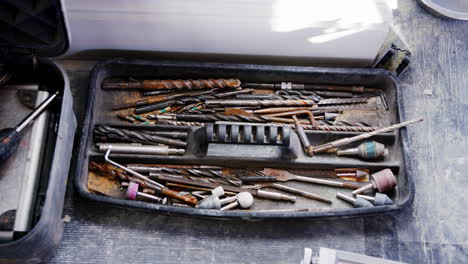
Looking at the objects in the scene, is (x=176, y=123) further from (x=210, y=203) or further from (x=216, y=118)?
(x=210, y=203)

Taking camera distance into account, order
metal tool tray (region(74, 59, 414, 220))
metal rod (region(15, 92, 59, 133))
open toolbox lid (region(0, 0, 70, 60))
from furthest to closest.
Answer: metal tool tray (region(74, 59, 414, 220)) < metal rod (region(15, 92, 59, 133)) < open toolbox lid (region(0, 0, 70, 60))

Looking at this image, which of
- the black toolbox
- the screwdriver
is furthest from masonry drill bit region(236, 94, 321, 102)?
the screwdriver

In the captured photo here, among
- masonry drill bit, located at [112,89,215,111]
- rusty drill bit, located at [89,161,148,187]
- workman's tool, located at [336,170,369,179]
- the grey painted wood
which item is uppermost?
masonry drill bit, located at [112,89,215,111]

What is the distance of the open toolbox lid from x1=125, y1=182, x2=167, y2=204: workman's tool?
59 centimetres

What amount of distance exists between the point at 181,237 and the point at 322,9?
1.13m

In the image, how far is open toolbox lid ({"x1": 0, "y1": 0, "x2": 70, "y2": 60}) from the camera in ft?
5.83

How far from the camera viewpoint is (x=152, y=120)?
2.29 metres

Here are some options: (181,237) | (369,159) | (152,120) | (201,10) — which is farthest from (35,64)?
(369,159)

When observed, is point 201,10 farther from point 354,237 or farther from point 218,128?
point 354,237

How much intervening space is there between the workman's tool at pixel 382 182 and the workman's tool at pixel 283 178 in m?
0.04

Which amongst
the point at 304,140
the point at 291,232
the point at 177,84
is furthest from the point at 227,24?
the point at 291,232

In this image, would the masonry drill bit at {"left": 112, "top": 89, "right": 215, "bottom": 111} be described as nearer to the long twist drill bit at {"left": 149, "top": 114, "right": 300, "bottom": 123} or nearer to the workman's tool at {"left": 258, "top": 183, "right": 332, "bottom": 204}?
the long twist drill bit at {"left": 149, "top": 114, "right": 300, "bottom": 123}

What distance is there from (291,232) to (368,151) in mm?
474

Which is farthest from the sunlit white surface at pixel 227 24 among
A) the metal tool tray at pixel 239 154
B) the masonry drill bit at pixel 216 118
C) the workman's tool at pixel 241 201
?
the workman's tool at pixel 241 201
